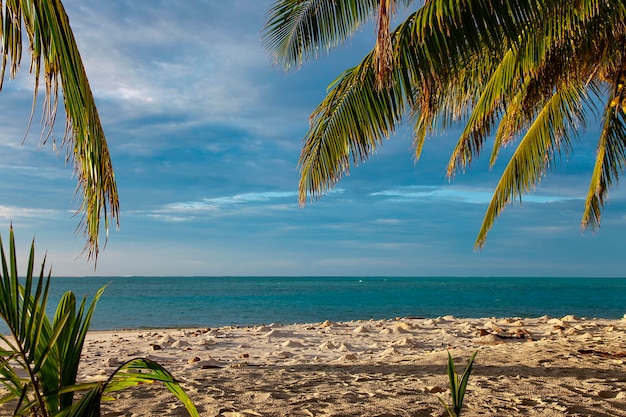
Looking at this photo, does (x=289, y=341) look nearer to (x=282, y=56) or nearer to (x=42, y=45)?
(x=282, y=56)

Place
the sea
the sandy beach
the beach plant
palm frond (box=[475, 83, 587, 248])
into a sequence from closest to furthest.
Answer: the beach plant < the sandy beach < palm frond (box=[475, 83, 587, 248]) < the sea

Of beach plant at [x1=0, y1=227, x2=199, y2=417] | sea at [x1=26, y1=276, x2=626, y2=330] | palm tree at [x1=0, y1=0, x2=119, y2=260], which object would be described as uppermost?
palm tree at [x1=0, y1=0, x2=119, y2=260]

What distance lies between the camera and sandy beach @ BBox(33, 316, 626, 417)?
3453 mm

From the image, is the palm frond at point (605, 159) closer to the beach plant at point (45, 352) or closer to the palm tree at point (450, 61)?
the palm tree at point (450, 61)

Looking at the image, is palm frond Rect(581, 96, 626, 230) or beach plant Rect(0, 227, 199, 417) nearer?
beach plant Rect(0, 227, 199, 417)

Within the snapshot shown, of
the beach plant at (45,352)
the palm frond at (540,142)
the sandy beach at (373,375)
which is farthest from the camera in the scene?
the palm frond at (540,142)

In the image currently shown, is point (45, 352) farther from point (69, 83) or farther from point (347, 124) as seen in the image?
point (347, 124)

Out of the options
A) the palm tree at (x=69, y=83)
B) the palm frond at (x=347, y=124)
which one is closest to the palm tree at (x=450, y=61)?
the palm frond at (x=347, y=124)

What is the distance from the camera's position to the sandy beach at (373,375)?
3453 millimetres

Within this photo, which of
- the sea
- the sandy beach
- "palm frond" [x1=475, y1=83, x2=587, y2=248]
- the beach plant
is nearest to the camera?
the beach plant

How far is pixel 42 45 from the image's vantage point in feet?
8.32

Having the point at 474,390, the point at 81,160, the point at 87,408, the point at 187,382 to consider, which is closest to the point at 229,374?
the point at 187,382

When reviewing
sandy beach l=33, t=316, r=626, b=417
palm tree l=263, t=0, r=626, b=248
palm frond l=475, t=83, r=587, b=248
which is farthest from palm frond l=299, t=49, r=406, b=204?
palm frond l=475, t=83, r=587, b=248

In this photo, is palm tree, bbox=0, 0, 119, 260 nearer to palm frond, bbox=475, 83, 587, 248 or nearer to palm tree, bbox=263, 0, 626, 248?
palm tree, bbox=263, 0, 626, 248
